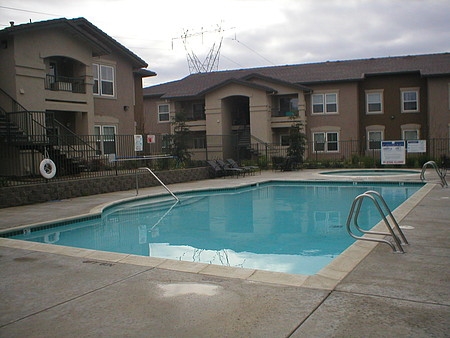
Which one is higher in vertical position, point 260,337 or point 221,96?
point 221,96

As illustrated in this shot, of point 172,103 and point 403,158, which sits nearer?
point 403,158

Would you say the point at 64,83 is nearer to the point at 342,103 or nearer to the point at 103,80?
the point at 103,80

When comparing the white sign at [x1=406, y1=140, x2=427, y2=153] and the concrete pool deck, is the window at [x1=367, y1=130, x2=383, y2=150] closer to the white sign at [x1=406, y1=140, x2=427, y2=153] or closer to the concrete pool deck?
the white sign at [x1=406, y1=140, x2=427, y2=153]

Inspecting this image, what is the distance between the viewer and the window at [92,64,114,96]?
23.8m

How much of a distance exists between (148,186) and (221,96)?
1640cm

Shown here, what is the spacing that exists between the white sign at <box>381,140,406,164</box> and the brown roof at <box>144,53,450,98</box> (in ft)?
25.6

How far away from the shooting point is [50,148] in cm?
1784

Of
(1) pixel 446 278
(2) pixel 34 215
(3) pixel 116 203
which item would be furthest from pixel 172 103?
(1) pixel 446 278

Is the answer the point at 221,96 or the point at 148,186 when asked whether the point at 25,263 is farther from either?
the point at 221,96

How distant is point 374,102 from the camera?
106 feet

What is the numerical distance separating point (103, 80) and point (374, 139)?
19102 mm

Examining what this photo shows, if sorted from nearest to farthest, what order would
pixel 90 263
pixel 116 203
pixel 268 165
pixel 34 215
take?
pixel 90 263, pixel 34 215, pixel 116 203, pixel 268 165

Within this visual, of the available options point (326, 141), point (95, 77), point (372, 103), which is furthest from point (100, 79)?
point (372, 103)

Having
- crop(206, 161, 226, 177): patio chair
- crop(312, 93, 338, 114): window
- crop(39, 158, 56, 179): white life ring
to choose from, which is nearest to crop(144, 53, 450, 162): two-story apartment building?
crop(312, 93, 338, 114): window
